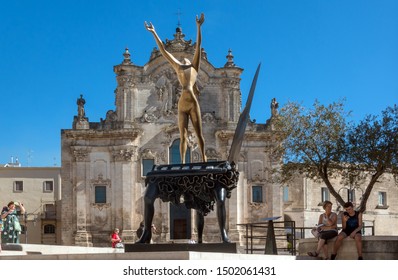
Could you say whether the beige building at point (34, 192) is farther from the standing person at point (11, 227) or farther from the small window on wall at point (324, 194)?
the standing person at point (11, 227)

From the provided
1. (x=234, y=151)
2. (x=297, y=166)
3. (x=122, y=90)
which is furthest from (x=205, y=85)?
(x=234, y=151)

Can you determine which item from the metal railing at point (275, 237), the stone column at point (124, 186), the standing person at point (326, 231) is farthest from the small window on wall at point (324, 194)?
the standing person at point (326, 231)

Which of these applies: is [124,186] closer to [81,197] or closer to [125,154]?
[125,154]

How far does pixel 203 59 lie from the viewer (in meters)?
50.1

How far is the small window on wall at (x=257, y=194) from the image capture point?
49.5m

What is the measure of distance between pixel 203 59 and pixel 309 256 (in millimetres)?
35064

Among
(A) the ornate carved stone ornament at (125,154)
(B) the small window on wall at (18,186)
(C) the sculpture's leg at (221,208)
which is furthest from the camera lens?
(B) the small window on wall at (18,186)

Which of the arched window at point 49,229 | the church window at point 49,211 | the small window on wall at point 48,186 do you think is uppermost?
the small window on wall at point 48,186

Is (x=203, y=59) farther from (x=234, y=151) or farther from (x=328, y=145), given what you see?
(x=234, y=151)

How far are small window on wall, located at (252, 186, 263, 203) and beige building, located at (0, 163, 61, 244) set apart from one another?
1666 cm

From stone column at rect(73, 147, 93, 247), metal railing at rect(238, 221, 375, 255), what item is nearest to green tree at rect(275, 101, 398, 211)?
metal railing at rect(238, 221, 375, 255)

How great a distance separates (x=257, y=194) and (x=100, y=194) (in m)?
9.91

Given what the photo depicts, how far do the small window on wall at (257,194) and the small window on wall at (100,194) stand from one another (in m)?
9.42

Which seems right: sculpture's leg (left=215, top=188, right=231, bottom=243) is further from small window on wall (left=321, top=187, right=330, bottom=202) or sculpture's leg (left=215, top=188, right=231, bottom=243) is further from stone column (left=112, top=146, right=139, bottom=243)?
small window on wall (left=321, top=187, right=330, bottom=202)
